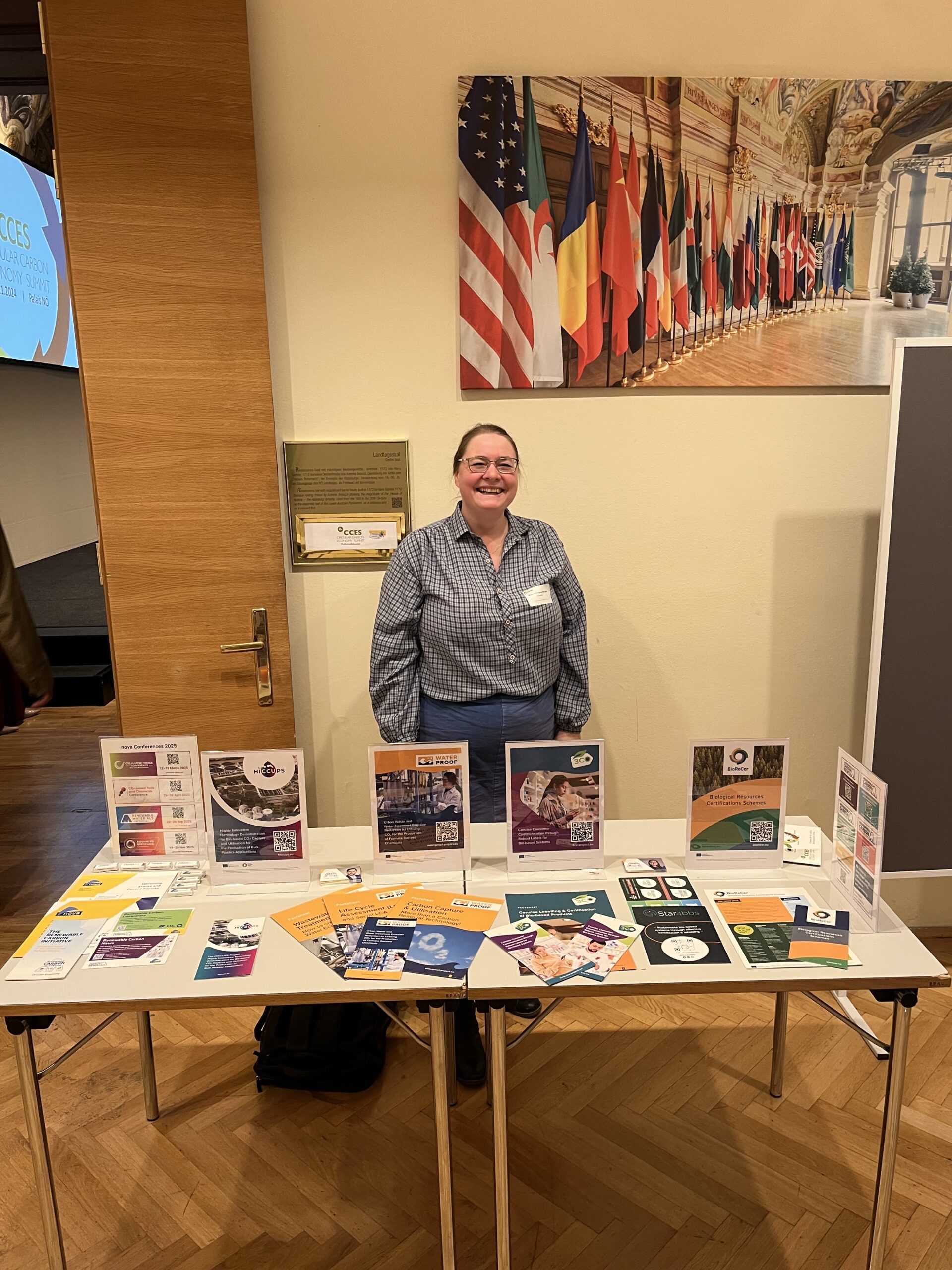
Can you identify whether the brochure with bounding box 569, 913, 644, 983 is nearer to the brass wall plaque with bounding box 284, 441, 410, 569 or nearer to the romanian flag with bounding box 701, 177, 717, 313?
the brass wall plaque with bounding box 284, 441, 410, 569

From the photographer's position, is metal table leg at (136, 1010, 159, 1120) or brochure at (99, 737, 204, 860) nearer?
brochure at (99, 737, 204, 860)

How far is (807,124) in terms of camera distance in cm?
262

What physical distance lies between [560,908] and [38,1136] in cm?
101

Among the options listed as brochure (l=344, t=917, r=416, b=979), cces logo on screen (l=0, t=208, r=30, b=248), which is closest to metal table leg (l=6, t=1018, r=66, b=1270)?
brochure (l=344, t=917, r=416, b=979)

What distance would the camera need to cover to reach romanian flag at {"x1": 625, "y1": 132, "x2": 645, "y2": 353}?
260 centimetres

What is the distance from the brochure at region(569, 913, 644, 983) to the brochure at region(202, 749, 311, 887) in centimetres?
59

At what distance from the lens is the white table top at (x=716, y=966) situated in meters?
1.52

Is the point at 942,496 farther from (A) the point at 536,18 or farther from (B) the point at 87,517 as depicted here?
(B) the point at 87,517

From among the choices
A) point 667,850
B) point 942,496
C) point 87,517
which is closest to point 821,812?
point 942,496

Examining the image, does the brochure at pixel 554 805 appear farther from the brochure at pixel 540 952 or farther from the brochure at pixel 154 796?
the brochure at pixel 154 796

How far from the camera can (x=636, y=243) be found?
2650mm

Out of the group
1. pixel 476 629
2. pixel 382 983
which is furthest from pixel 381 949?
pixel 476 629

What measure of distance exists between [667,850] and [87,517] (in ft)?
22.7

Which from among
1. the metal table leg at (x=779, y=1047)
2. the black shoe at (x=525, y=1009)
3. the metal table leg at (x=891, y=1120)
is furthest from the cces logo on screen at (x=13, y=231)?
the metal table leg at (x=891, y=1120)
